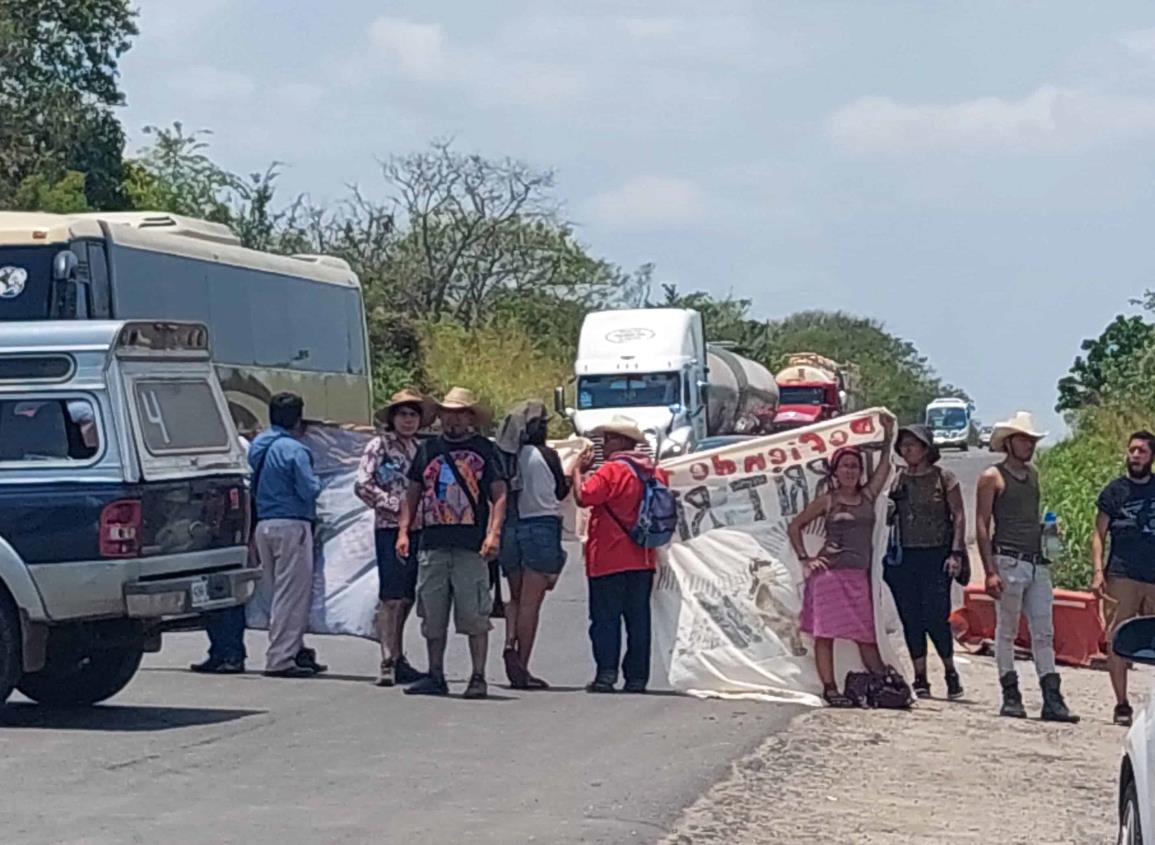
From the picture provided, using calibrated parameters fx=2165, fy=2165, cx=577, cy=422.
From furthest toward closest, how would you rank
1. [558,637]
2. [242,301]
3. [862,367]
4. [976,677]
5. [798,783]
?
[862,367], [242,301], [558,637], [976,677], [798,783]

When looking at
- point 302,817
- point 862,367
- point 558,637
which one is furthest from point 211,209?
point 862,367

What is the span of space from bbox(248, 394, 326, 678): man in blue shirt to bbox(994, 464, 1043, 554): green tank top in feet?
15.5

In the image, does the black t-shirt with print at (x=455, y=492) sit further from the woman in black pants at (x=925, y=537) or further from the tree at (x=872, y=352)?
the tree at (x=872, y=352)

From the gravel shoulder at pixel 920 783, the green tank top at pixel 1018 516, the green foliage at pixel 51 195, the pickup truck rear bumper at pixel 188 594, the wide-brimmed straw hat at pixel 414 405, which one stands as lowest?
the gravel shoulder at pixel 920 783

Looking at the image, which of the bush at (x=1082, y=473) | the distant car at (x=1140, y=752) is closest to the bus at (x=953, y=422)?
the bush at (x=1082, y=473)

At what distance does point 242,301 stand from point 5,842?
55.4 ft

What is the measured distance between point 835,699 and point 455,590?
2613 millimetres

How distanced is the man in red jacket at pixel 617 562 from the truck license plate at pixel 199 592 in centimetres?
270

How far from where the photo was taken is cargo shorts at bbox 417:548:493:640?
1398 centimetres

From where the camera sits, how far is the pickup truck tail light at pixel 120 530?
12406 mm

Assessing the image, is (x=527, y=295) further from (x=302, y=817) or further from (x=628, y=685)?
(x=302, y=817)

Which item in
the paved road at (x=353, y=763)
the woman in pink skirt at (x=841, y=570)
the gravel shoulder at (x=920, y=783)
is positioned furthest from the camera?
the woman in pink skirt at (x=841, y=570)

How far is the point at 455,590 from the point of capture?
14.0 m

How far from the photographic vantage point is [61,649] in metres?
13.2
